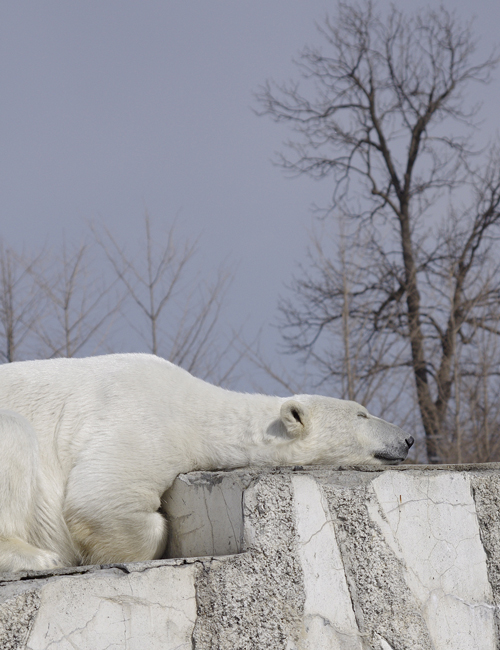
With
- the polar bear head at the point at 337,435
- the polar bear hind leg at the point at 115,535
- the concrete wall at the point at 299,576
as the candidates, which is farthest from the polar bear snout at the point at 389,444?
the polar bear hind leg at the point at 115,535

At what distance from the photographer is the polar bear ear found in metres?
2.82

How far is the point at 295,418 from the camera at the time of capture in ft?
9.40

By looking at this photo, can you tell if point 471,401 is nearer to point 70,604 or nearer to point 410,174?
point 410,174

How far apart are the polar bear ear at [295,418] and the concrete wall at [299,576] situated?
0.42 metres

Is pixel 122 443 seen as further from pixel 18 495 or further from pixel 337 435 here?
pixel 337 435

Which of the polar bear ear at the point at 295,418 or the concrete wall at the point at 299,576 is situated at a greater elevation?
the polar bear ear at the point at 295,418

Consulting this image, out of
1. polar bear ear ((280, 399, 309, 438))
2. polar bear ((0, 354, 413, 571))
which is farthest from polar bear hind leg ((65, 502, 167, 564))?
polar bear ear ((280, 399, 309, 438))

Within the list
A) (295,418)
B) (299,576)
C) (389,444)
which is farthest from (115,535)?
(389,444)

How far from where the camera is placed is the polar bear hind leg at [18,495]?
221 centimetres

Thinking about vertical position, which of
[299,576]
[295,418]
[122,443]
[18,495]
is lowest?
[299,576]

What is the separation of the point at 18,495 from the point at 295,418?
1.14m

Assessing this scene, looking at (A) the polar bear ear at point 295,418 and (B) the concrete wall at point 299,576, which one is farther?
(A) the polar bear ear at point 295,418

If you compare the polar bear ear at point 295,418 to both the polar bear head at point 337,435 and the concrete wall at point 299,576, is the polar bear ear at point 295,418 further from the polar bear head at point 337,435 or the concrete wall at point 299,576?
the concrete wall at point 299,576

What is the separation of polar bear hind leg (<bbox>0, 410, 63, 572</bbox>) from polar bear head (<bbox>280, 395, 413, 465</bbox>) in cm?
102
